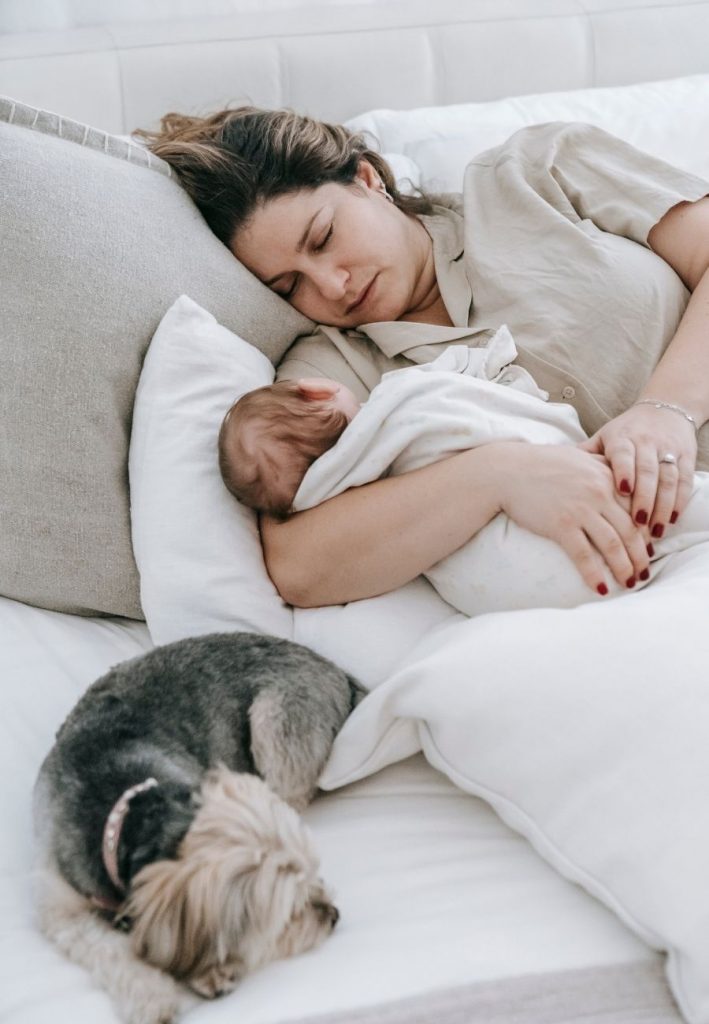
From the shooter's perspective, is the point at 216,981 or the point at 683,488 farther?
the point at 683,488

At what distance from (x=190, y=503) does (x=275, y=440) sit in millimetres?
146

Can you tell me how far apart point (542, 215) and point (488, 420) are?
18.9 inches

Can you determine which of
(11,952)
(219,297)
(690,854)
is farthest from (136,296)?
(690,854)

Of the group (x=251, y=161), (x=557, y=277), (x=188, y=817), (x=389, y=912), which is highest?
(x=251, y=161)

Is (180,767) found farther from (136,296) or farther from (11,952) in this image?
(136,296)

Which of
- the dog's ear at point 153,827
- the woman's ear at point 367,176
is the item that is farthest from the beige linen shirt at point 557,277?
the dog's ear at point 153,827

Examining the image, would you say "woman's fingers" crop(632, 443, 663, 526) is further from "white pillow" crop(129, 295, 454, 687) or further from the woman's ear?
the woman's ear

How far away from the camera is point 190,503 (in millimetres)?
1326

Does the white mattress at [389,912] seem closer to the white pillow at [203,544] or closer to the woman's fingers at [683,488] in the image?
the white pillow at [203,544]

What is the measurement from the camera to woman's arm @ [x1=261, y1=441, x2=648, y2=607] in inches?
46.7

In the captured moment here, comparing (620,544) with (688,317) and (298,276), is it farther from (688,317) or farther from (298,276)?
(298,276)

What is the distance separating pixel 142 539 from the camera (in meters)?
1.33

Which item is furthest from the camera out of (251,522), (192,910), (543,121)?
(543,121)

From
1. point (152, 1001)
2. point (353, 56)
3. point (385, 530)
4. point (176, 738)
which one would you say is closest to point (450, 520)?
point (385, 530)
